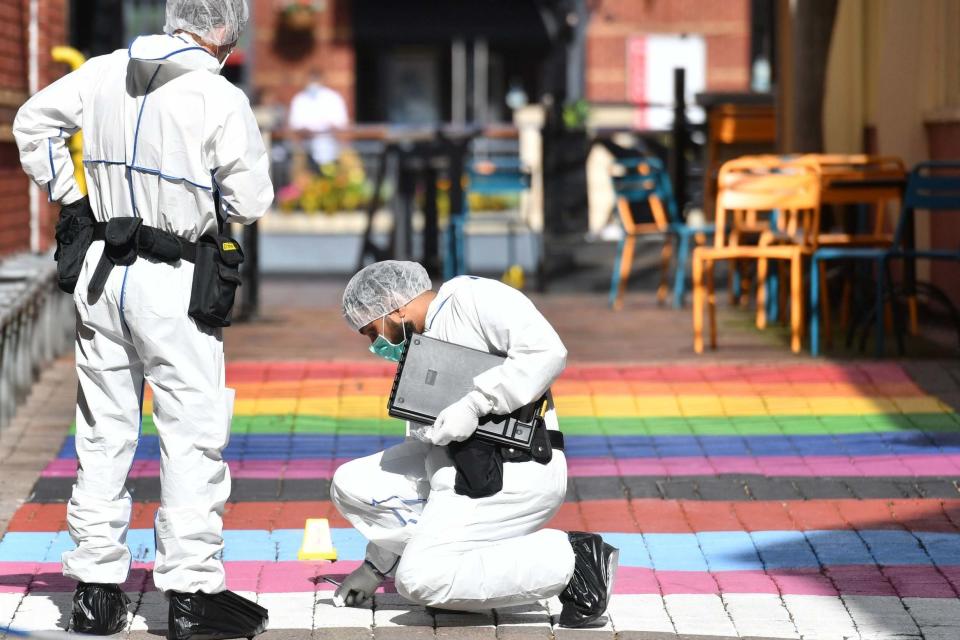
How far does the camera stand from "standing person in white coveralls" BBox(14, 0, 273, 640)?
484 centimetres

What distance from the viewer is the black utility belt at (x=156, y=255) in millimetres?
4832

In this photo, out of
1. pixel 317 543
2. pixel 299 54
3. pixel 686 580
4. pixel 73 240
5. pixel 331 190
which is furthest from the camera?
pixel 299 54

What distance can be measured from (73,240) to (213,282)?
42 centimetres

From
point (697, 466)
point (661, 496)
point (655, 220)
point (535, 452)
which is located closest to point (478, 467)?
point (535, 452)

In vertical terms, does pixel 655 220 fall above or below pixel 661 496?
above

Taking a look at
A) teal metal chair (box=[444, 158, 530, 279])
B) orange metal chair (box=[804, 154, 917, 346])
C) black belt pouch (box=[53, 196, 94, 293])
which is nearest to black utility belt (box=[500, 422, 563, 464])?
black belt pouch (box=[53, 196, 94, 293])

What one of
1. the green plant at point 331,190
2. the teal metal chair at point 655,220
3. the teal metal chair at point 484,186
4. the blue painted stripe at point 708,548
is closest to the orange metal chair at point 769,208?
the teal metal chair at point 655,220

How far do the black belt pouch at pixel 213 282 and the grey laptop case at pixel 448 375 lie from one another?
53 cm

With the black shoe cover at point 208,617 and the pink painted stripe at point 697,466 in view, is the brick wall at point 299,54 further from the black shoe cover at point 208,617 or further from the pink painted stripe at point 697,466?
the black shoe cover at point 208,617

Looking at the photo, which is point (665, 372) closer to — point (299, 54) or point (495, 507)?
point (495, 507)

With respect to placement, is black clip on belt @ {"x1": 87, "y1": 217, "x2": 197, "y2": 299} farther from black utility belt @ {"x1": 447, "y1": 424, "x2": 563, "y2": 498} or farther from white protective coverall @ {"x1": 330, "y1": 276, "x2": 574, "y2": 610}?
black utility belt @ {"x1": 447, "y1": 424, "x2": 563, "y2": 498}

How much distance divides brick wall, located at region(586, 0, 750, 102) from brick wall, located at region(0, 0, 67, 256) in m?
15.7

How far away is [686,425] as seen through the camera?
848 centimetres

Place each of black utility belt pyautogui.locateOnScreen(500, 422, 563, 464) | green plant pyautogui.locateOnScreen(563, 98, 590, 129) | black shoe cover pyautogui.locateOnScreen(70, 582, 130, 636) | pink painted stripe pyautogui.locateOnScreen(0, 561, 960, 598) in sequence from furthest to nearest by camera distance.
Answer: green plant pyautogui.locateOnScreen(563, 98, 590, 129)
pink painted stripe pyautogui.locateOnScreen(0, 561, 960, 598)
black utility belt pyautogui.locateOnScreen(500, 422, 563, 464)
black shoe cover pyautogui.locateOnScreen(70, 582, 130, 636)
